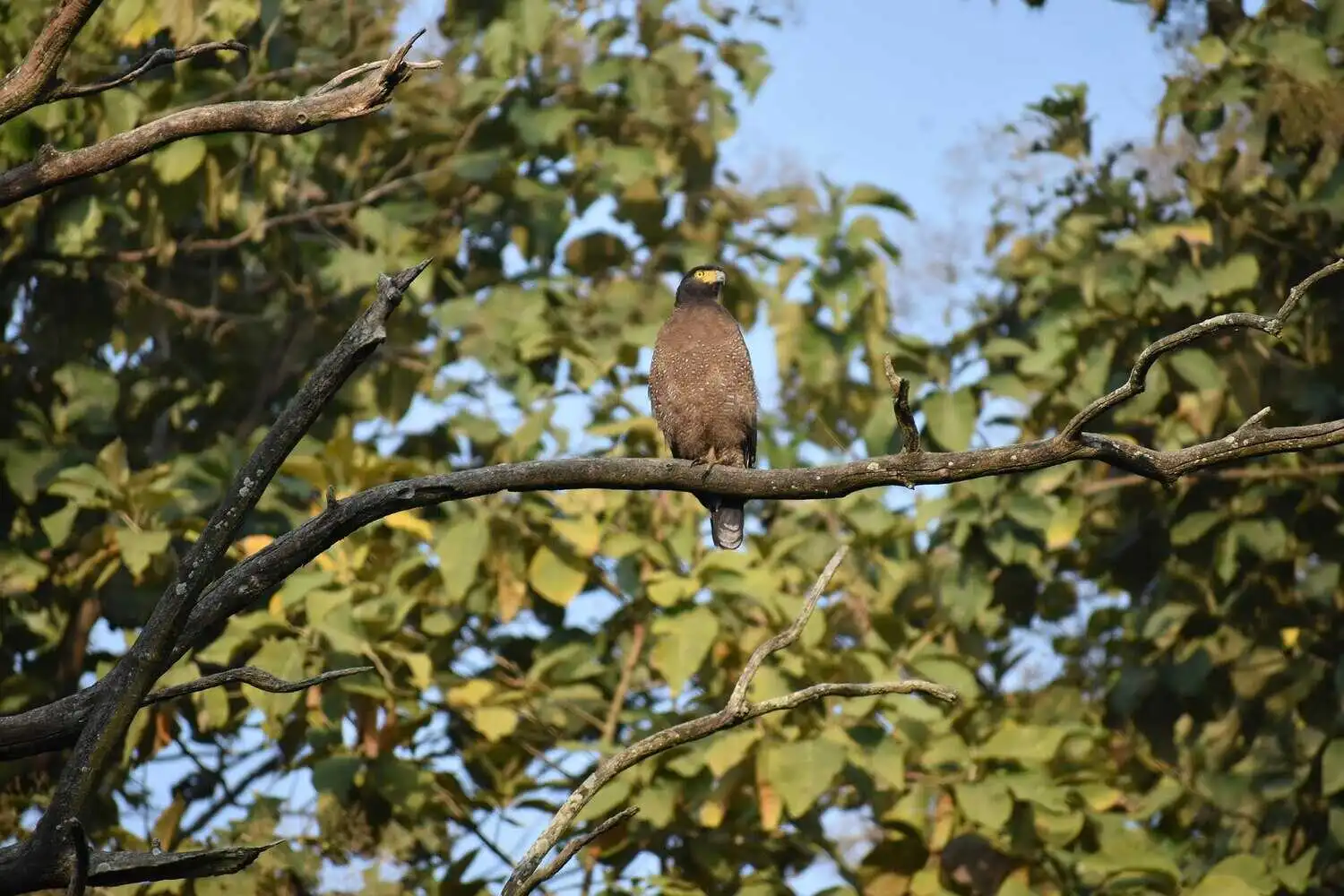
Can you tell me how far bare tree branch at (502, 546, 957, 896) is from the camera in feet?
9.88

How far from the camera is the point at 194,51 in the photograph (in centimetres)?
328

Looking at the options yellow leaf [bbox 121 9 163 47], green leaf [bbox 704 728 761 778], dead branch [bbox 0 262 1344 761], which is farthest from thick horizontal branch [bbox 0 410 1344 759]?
yellow leaf [bbox 121 9 163 47]

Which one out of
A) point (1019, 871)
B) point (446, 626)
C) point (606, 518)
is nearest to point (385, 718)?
point (446, 626)

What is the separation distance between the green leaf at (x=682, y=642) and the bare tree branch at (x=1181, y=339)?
7.70 feet

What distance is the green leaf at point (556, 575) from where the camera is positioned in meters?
5.66

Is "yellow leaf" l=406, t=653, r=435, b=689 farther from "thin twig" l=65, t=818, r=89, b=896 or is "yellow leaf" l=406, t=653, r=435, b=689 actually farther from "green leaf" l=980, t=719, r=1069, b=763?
"thin twig" l=65, t=818, r=89, b=896

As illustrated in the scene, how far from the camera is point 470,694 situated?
5.42 m

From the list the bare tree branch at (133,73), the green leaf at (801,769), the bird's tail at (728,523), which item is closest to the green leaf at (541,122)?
the bird's tail at (728,523)

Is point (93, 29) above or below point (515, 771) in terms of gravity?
above

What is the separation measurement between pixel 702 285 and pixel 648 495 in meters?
0.84

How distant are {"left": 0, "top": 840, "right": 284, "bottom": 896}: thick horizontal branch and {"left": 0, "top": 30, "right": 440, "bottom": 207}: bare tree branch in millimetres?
1287

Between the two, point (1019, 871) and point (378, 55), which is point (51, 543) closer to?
point (378, 55)

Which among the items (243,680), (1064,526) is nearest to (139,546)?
(243,680)

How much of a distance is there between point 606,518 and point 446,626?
2.28ft
